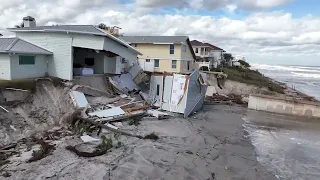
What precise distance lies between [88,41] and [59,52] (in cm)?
239

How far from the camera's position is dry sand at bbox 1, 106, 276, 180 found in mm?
9906

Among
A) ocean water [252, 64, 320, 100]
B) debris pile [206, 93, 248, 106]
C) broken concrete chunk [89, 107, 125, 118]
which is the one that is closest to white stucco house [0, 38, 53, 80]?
broken concrete chunk [89, 107, 125, 118]

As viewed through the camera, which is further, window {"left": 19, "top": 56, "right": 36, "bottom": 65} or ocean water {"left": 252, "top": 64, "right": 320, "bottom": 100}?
ocean water {"left": 252, "top": 64, "right": 320, "bottom": 100}

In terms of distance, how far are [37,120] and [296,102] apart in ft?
70.4

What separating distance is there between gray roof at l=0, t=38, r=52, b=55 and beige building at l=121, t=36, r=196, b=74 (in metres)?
16.8

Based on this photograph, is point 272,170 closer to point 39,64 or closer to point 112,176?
point 112,176

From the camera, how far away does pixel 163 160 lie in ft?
38.3

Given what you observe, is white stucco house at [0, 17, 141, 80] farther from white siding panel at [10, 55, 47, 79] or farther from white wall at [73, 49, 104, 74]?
white wall at [73, 49, 104, 74]

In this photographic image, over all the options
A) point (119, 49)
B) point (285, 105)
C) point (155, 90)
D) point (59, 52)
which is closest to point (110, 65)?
point (119, 49)

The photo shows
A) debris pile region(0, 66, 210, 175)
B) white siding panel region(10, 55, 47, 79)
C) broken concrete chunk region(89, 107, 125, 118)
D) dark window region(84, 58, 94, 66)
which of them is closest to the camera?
debris pile region(0, 66, 210, 175)

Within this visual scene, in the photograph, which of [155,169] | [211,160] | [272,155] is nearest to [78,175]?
[155,169]

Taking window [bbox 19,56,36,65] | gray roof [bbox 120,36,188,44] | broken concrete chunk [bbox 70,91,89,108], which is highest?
gray roof [bbox 120,36,188,44]

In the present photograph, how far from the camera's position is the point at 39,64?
19875 mm

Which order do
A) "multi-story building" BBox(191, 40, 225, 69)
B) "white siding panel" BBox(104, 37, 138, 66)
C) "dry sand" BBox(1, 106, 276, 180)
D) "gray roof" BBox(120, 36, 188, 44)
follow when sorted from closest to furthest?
1. "dry sand" BBox(1, 106, 276, 180)
2. "white siding panel" BBox(104, 37, 138, 66)
3. "gray roof" BBox(120, 36, 188, 44)
4. "multi-story building" BBox(191, 40, 225, 69)
